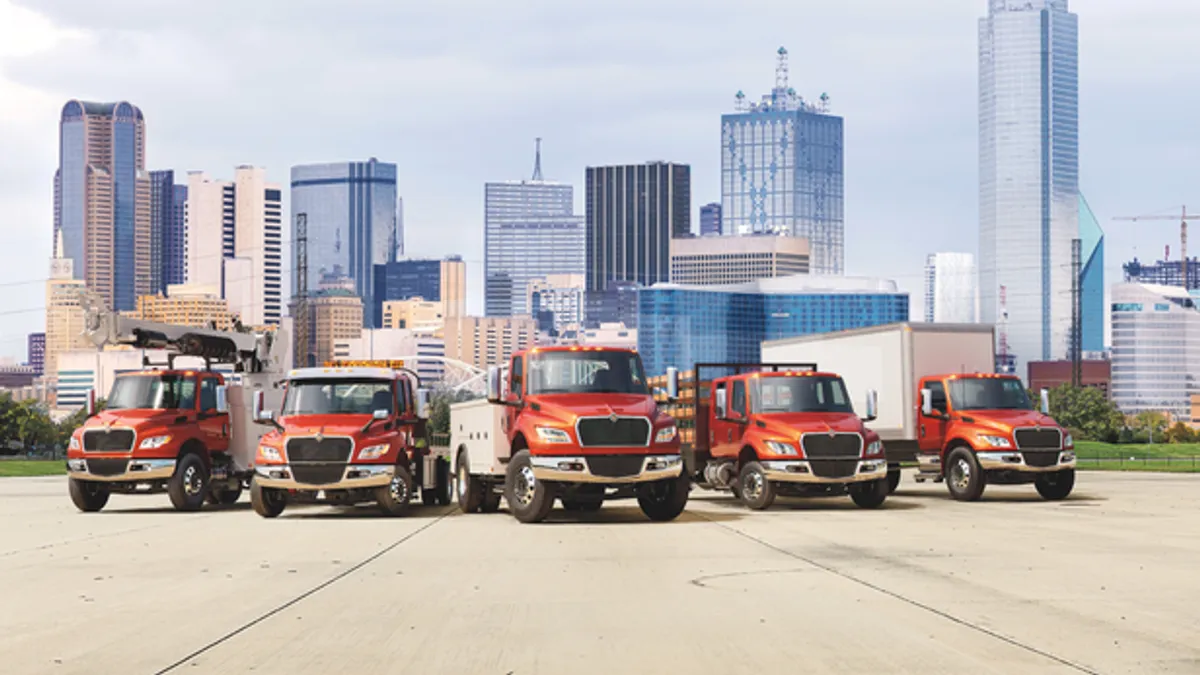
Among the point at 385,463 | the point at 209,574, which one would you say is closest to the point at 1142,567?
the point at 209,574

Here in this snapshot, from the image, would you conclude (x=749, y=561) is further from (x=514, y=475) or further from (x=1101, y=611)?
(x=514, y=475)

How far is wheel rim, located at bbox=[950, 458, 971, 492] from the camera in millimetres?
32375

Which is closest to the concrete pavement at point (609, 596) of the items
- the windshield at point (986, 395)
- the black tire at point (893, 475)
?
the windshield at point (986, 395)

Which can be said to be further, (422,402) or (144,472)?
(144,472)

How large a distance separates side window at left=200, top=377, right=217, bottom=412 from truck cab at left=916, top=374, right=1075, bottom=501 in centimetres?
1377

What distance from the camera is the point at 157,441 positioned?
3116cm

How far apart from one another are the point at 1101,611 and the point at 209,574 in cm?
902

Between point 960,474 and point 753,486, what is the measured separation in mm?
4881

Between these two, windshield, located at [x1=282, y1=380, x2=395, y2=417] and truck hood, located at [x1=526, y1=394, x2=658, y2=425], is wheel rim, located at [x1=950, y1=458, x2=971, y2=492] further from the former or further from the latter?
windshield, located at [x1=282, y1=380, x2=395, y2=417]

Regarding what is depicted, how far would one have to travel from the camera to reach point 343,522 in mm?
27672

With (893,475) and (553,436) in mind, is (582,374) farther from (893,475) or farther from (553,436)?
(893,475)

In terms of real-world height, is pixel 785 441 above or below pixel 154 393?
below

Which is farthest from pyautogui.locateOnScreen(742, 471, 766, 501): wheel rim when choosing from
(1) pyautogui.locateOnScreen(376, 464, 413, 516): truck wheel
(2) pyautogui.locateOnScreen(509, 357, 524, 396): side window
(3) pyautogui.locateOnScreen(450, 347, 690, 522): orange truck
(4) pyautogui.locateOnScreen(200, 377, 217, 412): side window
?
(4) pyautogui.locateOnScreen(200, 377, 217, 412): side window

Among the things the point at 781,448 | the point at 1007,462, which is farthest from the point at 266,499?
the point at 1007,462
